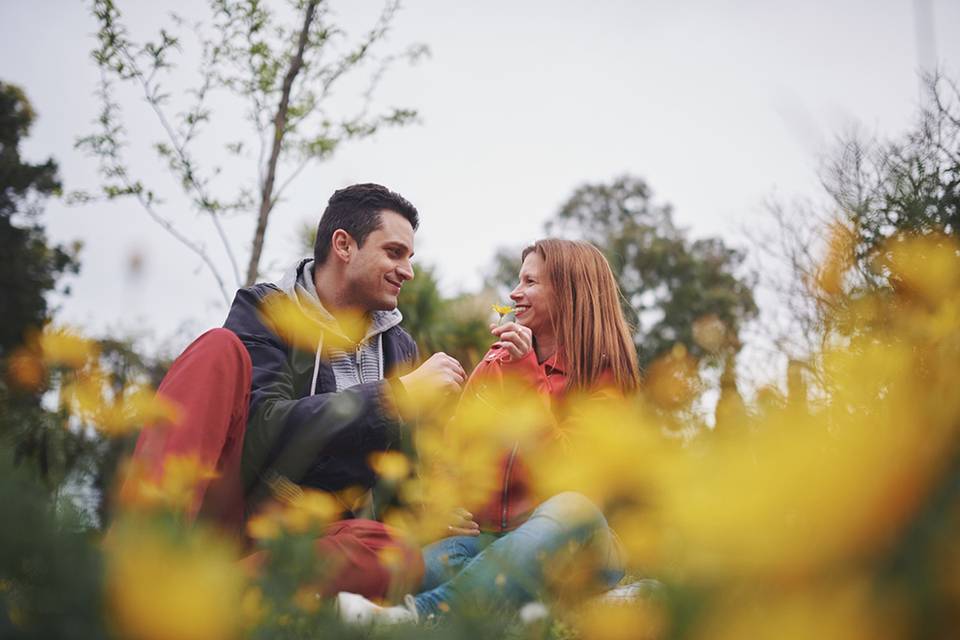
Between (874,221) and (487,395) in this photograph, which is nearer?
(487,395)

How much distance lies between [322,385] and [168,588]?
1.88 meters

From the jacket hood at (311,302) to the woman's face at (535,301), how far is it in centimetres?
48

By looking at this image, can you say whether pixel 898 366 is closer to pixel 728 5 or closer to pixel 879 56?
pixel 879 56

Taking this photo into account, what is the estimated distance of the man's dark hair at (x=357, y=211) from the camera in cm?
273

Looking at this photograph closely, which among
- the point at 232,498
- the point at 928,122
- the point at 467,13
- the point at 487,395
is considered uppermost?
the point at 467,13

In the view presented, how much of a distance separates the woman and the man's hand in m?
0.39

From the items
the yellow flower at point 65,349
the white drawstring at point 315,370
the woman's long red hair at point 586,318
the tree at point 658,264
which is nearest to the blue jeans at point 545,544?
the white drawstring at point 315,370

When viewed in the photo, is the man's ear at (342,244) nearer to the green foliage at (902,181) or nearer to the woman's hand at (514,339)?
the woman's hand at (514,339)

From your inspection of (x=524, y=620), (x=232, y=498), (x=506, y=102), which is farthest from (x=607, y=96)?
(x=524, y=620)

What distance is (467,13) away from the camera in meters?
6.38

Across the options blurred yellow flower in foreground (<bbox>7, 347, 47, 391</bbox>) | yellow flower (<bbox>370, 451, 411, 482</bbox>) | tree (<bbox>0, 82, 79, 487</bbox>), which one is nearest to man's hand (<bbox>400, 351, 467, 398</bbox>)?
yellow flower (<bbox>370, 451, 411, 482</bbox>)

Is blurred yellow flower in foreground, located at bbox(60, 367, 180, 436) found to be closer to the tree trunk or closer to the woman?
the woman

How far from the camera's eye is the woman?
188 centimetres

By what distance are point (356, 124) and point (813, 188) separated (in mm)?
3519
